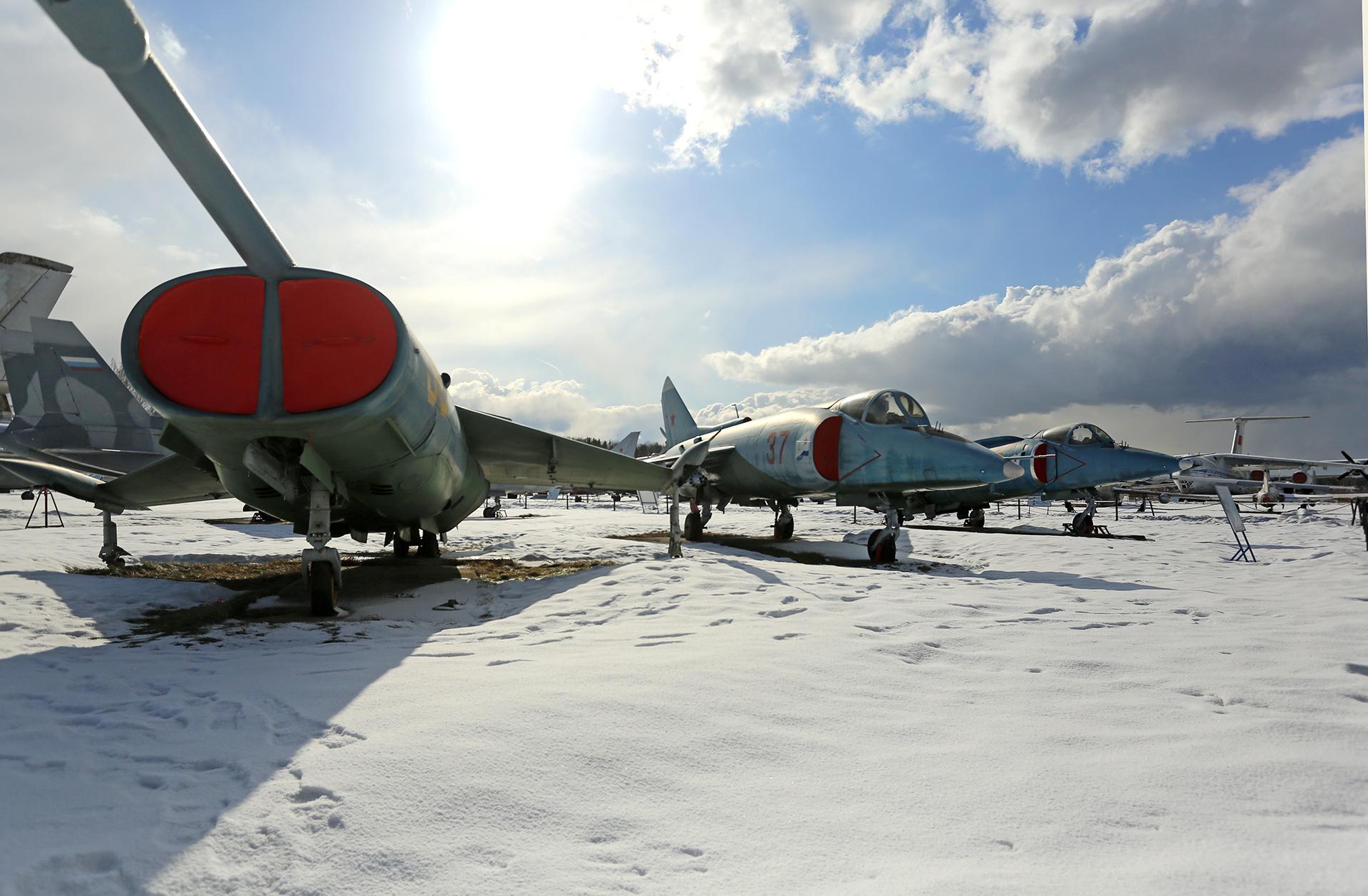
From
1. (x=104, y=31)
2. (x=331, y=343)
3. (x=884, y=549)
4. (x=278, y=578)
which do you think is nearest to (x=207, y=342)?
(x=331, y=343)

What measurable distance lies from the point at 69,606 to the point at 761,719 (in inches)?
203

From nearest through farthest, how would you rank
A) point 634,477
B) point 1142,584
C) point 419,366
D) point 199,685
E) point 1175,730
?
point 1175,730
point 199,685
point 419,366
point 1142,584
point 634,477

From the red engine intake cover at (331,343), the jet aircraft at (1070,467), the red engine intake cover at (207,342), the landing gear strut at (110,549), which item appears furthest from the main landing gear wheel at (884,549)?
the landing gear strut at (110,549)

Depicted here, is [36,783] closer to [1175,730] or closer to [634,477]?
[1175,730]

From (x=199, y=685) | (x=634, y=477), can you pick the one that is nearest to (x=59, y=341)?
(x=634, y=477)

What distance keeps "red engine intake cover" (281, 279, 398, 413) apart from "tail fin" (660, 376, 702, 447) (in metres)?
13.5

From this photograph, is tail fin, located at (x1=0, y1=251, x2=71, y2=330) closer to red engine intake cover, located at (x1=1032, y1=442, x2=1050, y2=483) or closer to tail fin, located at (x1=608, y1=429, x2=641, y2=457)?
tail fin, located at (x1=608, y1=429, x2=641, y2=457)

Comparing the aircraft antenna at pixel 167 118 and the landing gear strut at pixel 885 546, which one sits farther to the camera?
the landing gear strut at pixel 885 546

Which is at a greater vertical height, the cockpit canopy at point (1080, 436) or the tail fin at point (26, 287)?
the tail fin at point (26, 287)

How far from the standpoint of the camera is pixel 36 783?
1632mm

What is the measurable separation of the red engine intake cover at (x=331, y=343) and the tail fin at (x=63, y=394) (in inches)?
436

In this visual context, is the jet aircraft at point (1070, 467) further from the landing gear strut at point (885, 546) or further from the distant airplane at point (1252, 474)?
the landing gear strut at point (885, 546)

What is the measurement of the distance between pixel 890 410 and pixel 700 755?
823 centimetres

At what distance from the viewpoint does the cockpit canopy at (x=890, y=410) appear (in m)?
9.33
